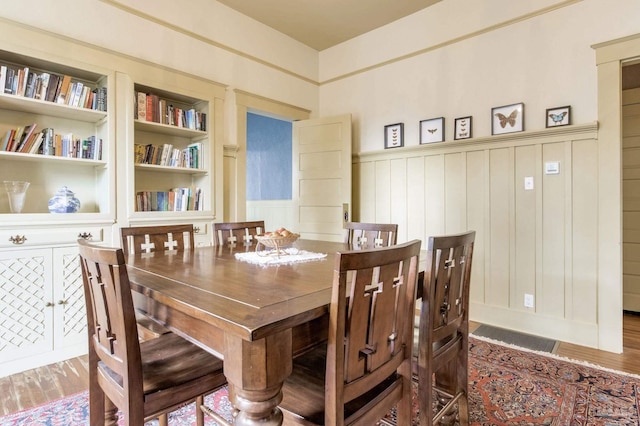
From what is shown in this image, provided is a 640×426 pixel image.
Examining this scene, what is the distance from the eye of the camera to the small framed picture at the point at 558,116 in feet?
8.89

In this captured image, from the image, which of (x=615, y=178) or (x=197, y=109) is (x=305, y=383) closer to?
(x=615, y=178)

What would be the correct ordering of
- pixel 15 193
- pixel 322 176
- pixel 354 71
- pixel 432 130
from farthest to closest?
pixel 354 71, pixel 322 176, pixel 432 130, pixel 15 193

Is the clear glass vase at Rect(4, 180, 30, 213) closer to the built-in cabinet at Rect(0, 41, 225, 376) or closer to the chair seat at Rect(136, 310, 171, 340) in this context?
the built-in cabinet at Rect(0, 41, 225, 376)

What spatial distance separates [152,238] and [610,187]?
3211mm

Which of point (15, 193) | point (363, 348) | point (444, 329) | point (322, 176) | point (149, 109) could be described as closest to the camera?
point (363, 348)

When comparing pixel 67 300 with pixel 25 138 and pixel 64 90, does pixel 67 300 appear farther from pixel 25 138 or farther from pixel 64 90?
pixel 64 90

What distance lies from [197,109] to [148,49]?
0.63m

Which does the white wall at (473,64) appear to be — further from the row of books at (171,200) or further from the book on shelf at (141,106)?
the book on shelf at (141,106)

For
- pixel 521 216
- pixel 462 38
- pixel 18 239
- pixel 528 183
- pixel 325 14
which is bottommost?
pixel 18 239

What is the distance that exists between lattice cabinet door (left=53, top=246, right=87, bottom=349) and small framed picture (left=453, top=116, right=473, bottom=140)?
3374mm

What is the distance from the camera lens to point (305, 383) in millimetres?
1117

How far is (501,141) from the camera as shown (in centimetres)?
302

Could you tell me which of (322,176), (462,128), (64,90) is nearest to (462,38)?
(462,128)

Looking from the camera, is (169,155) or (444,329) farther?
(169,155)
